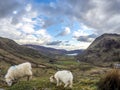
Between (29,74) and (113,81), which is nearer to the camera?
(113,81)

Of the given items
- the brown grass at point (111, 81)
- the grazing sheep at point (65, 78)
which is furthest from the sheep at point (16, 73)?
the brown grass at point (111, 81)

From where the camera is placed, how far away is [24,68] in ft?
103

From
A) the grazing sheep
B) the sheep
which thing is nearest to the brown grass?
the grazing sheep

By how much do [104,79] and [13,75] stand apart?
1765 cm

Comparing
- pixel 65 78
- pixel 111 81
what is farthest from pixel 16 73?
pixel 111 81

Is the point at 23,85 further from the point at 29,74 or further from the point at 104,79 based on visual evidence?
the point at 104,79

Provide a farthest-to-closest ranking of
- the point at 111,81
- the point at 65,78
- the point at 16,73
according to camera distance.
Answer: the point at 16,73 < the point at 65,78 < the point at 111,81

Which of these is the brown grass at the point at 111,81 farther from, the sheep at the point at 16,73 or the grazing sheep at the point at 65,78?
the sheep at the point at 16,73

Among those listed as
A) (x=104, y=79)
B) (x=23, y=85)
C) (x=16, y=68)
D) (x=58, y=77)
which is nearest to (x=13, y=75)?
(x=16, y=68)

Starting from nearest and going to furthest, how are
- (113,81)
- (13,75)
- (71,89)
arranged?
1. (113,81)
2. (71,89)
3. (13,75)

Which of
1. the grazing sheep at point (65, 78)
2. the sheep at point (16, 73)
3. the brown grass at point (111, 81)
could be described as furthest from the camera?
the sheep at point (16, 73)

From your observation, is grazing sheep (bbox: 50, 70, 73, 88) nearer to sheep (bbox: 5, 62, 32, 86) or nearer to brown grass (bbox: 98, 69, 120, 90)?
sheep (bbox: 5, 62, 32, 86)

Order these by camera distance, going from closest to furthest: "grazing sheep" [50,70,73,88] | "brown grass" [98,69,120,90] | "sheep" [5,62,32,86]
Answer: "brown grass" [98,69,120,90], "grazing sheep" [50,70,73,88], "sheep" [5,62,32,86]

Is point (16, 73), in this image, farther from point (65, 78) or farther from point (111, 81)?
point (111, 81)
